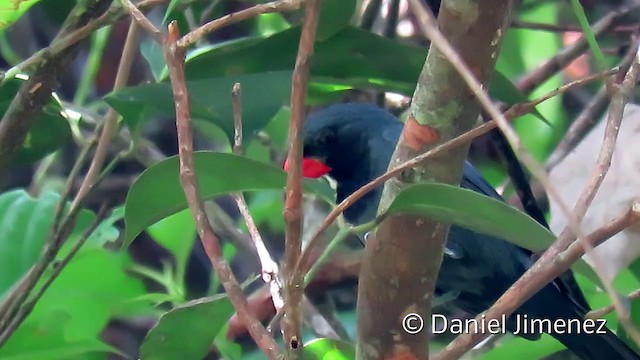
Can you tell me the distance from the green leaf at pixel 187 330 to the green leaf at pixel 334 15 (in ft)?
0.90

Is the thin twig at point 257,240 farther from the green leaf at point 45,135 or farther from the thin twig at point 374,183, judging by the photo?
the green leaf at point 45,135

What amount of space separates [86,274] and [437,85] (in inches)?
29.9

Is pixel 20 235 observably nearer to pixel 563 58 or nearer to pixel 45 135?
pixel 45 135

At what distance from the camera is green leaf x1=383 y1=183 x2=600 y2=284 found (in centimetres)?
69

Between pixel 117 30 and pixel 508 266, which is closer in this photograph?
pixel 508 266

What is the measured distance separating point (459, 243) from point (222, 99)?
21.8 inches

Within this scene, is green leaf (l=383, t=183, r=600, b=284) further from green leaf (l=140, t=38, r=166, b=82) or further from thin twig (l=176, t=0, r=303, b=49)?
green leaf (l=140, t=38, r=166, b=82)

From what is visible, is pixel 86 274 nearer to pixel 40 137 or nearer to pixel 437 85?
pixel 40 137

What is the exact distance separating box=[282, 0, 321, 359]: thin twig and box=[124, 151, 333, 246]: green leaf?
0.16m

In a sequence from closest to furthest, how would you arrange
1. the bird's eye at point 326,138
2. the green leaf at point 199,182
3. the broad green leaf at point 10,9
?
1. the green leaf at point 199,182
2. the broad green leaf at point 10,9
3. the bird's eye at point 326,138

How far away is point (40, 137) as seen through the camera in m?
1.24

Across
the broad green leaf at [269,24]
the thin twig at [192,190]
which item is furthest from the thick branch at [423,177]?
the broad green leaf at [269,24]

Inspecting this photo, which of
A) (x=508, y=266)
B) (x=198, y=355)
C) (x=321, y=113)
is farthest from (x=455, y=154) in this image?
(x=321, y=113)

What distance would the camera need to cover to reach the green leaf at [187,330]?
95cm
